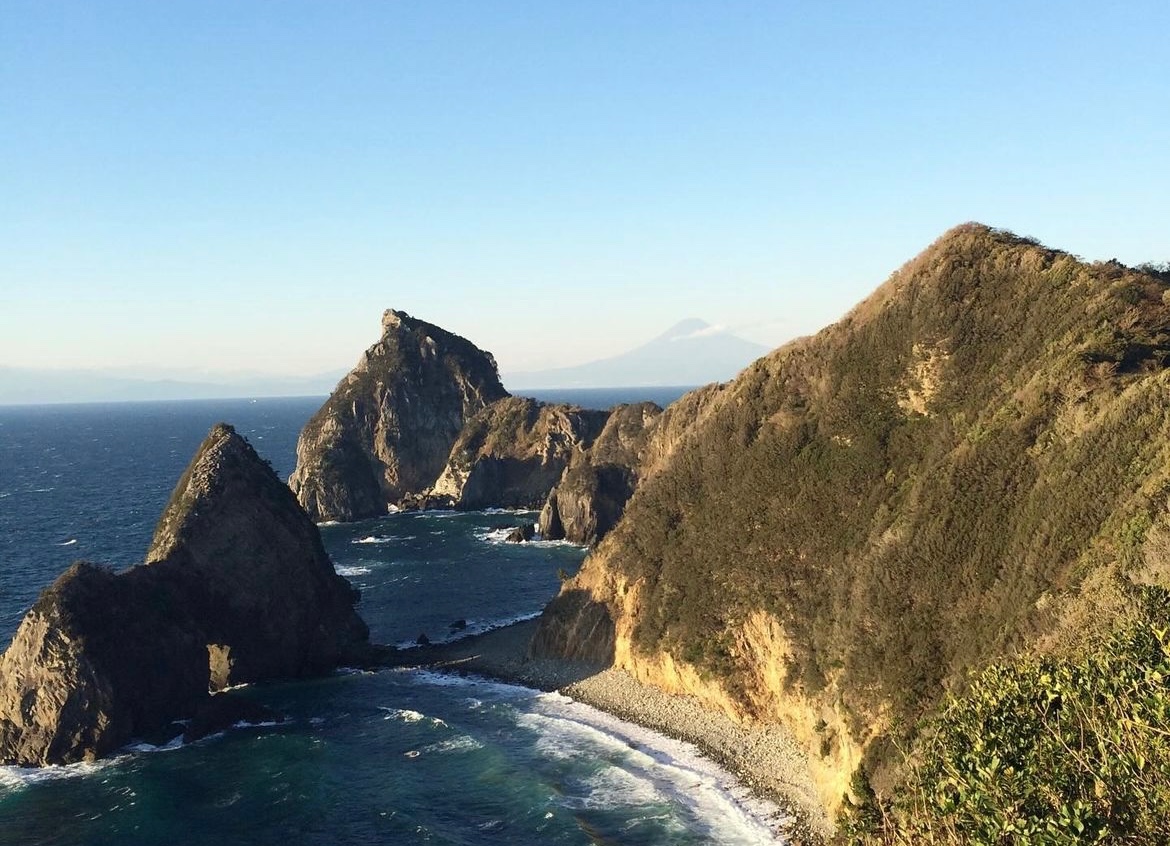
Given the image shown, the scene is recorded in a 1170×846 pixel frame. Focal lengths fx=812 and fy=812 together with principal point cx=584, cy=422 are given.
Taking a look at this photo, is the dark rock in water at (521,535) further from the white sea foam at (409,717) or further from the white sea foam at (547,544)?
the white sea foam at (409,717)

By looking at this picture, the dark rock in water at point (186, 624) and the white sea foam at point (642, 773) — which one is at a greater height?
the dark rock in water at point (186, 624)

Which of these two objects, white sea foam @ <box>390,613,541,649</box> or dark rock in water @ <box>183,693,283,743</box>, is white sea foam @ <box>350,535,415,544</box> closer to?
white sea foam @ <box>390,613,541,649</box>

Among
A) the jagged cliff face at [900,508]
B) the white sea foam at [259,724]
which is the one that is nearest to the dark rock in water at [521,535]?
the jagged cliff face at [900,508]

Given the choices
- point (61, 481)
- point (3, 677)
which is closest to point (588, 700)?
point (3, 677)

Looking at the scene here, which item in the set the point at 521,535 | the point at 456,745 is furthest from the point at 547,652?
the point at 521,535

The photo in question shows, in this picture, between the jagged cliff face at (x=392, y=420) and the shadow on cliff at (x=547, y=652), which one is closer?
the shadow on cliff at (x=547, y=652)

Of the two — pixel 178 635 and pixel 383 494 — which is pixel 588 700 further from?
pixel 383 494

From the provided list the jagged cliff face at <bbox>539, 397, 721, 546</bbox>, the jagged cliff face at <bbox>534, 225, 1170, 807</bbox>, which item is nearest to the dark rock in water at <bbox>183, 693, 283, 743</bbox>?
the jagged cliff face at <bbox>534, 225, 1170, 807</bbox>
